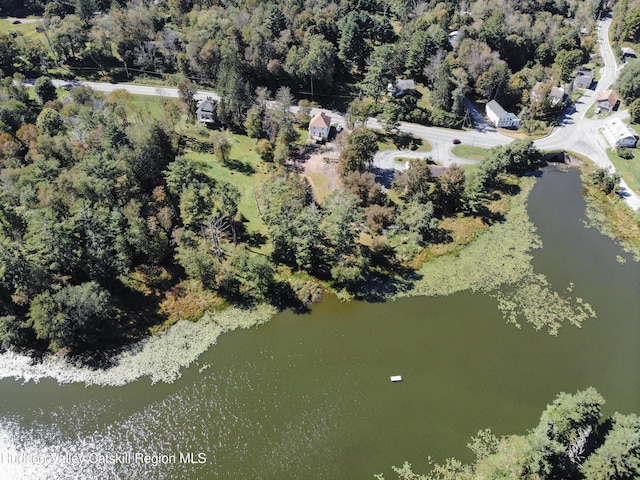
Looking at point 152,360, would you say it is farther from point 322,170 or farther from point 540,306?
point 540,306

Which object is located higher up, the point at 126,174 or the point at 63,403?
the point at 126,174

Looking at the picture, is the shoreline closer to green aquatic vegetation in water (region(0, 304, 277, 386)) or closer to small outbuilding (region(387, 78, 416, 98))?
green aquatic vegetation in water (region(0, 304, 277, 386))

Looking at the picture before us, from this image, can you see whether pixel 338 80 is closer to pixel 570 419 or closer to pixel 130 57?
pixel 130 57

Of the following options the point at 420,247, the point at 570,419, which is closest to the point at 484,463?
the point at 570,419

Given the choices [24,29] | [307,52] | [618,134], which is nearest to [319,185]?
[307,52]

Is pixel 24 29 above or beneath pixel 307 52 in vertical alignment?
beneath

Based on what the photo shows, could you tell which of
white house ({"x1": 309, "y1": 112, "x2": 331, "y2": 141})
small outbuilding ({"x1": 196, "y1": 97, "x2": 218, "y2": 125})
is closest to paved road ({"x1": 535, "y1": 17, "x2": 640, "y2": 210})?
white house ({"x1": 309, "y1": 112, "x2": 331, "y2": 141})

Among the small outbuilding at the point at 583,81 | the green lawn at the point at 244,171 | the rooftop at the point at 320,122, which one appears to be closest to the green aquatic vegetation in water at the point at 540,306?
the green lawn at the point at 244,171
